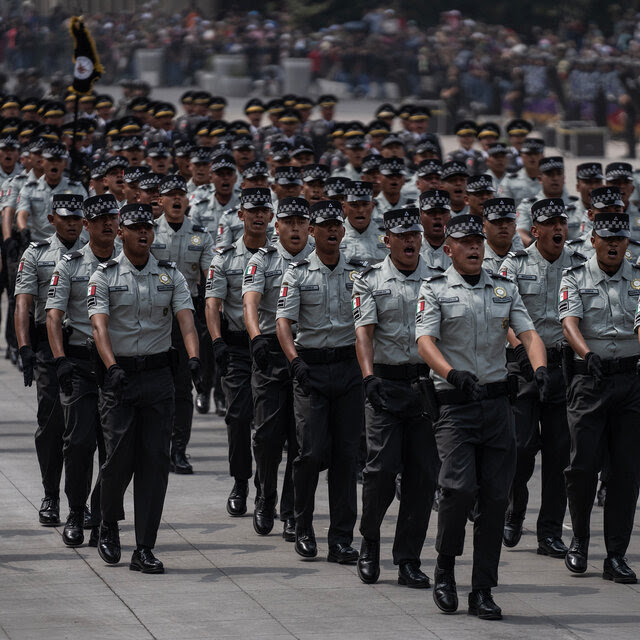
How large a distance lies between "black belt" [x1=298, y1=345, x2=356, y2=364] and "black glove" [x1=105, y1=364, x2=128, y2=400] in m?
1.28

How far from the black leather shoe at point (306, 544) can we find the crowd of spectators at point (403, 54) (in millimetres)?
27304

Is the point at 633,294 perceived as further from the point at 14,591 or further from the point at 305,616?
the point at 14,591

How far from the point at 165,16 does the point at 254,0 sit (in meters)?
3.46

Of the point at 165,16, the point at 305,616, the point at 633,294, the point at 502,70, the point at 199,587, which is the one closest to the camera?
the point at 305,616

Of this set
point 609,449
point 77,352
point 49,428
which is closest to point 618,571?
point 609,449

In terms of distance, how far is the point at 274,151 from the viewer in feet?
61.5

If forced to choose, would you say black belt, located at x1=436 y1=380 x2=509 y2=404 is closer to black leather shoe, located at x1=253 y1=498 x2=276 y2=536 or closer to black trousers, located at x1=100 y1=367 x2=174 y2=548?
black trousers, located at x1=100 y1=367 x2=174 y2=548

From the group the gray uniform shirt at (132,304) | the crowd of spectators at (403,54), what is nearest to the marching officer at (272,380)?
the gray uniform shirt at (132,304)

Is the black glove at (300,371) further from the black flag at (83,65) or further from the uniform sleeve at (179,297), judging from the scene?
the black flag at (83,65)

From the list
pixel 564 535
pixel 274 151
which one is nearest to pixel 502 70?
pixel 274 151

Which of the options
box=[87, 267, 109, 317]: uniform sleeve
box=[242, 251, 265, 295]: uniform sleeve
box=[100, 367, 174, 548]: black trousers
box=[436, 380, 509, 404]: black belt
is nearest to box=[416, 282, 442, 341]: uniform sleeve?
box=[436, 380, 509, 404]: black belt

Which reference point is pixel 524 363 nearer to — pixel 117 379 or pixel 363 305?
pixel 363 305

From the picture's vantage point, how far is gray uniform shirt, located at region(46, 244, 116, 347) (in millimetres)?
10922

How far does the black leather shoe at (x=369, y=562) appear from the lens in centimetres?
1005
